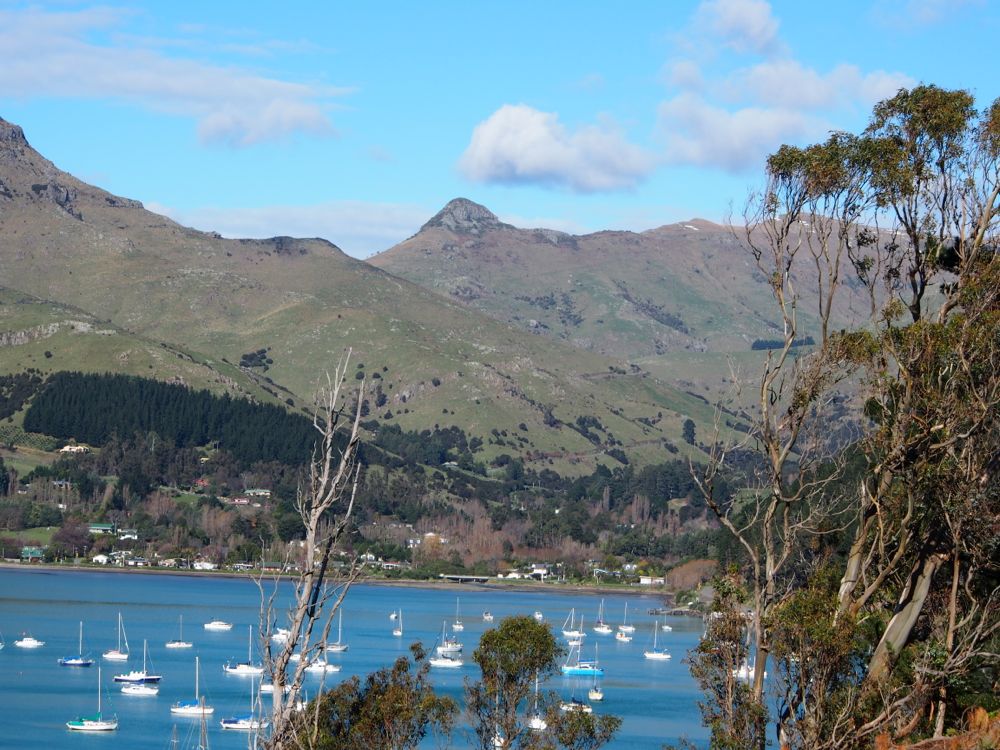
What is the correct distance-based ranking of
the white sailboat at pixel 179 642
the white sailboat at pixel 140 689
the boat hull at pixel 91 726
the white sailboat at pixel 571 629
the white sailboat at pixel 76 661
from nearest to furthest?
the boat hull at pixel 91 726 < the white sailboat at pixel 140 689 < the white sailboat at pixel 76 661 < the white sailboat at pixel 179 642 < the white sailboat at pixel 571 629

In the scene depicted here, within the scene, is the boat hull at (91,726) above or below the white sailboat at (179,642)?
above

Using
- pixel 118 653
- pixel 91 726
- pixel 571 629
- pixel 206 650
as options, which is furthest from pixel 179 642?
pixel 91 726

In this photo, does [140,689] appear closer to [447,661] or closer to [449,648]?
[447,661]

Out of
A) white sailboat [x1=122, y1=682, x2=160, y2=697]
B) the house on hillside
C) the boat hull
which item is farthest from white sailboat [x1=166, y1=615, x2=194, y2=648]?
the house on hillside

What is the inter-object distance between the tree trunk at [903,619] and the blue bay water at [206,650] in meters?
19.1

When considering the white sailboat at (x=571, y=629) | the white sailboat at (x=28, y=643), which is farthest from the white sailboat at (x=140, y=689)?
the white sailboat at (x=571, y=629)

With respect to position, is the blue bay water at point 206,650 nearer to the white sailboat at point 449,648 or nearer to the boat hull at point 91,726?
the boat hull at point 91,726

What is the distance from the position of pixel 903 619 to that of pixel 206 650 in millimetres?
98511

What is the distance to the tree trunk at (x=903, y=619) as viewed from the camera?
22.0 m

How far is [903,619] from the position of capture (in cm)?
A: 2261

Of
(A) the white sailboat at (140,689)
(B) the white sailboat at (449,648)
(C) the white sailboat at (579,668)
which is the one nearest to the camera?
(A) the white sailboat at (140,689)

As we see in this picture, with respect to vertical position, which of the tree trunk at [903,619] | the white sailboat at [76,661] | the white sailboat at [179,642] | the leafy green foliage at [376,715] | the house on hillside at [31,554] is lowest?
the white sailboat at [179,642]

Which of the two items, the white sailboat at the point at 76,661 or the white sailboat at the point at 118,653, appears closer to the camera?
the white sailboat at the point at 76,661

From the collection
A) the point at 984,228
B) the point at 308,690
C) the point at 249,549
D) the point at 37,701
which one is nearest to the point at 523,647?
the point at 984,228
